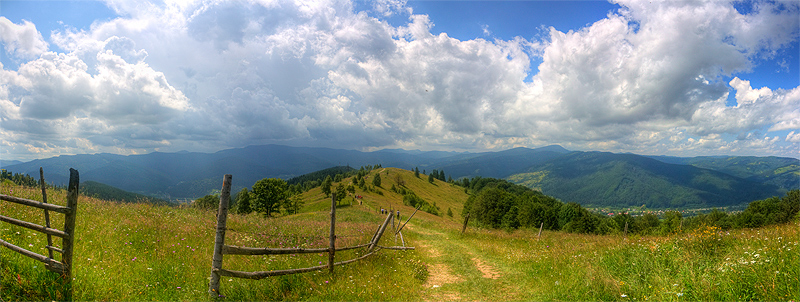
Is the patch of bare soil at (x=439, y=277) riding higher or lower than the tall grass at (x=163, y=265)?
lower

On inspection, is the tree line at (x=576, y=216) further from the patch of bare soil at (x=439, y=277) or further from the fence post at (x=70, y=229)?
the fence post at (x=70, y=229)

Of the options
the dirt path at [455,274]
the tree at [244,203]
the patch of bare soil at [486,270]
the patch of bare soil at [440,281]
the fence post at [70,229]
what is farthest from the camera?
the tree at [244,203]

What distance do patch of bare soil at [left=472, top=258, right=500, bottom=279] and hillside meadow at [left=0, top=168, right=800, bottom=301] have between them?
38mm

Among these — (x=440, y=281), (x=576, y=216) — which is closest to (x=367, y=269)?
(x=440, y=281)

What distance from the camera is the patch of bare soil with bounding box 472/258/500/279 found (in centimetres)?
955

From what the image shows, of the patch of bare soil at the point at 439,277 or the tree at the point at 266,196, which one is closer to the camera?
the patch of bare soil at the point at 439,277

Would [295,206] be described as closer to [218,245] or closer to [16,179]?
[16,179]

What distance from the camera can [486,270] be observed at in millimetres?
10375

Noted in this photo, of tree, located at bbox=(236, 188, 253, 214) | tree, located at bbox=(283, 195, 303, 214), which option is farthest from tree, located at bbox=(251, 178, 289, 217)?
tree, located at bbox=(283, 195, 303, 214)

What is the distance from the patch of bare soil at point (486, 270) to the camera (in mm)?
9547

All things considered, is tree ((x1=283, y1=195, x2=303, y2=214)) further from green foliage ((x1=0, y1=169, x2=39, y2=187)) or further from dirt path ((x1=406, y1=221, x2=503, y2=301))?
dirt path ((x1=406, y1=221, x2=503, y2=301))

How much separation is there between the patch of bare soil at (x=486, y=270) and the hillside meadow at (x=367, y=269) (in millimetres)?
38

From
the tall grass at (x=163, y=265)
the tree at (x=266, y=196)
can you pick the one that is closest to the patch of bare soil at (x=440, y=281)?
the tall grass at (x=163, y=265)

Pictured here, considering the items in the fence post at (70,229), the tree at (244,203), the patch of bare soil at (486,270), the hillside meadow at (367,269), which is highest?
the fence post at (70,229)
